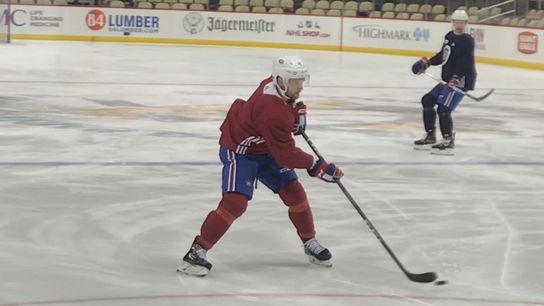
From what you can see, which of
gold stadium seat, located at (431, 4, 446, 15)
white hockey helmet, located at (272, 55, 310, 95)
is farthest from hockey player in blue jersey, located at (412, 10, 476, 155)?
gold stadium seat, located at (431, 4, 446, 15)

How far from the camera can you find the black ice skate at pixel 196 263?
410 centimetres

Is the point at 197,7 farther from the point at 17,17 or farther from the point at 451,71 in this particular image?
the point at 451,71

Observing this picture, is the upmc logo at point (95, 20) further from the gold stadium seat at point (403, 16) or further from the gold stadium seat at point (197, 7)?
the gold stadium seat at point (403, 16)

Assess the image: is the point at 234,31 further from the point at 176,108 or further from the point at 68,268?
the point at 68,268

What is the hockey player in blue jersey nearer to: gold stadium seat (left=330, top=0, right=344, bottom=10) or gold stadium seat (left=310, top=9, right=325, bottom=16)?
gold stadium seat (left=310, top=9, right=325, bottom=16)

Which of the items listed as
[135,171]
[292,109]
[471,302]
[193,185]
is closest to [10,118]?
[135,171]

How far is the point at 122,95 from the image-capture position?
11281 mm

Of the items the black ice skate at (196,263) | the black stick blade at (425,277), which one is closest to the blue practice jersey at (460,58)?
the black stick blade at (425,277)

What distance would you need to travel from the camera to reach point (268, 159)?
165 inches

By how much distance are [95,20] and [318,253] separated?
1668 centimetres

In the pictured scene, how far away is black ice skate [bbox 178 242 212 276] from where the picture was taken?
410cm

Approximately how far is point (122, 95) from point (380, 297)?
7.83 metres

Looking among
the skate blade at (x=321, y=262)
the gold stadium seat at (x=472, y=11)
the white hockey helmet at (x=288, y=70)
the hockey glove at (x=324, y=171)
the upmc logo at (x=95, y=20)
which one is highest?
the white hockey helmet at (x=288, y=70)

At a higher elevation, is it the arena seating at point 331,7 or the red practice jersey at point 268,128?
the red practice jersey at point 268,128
